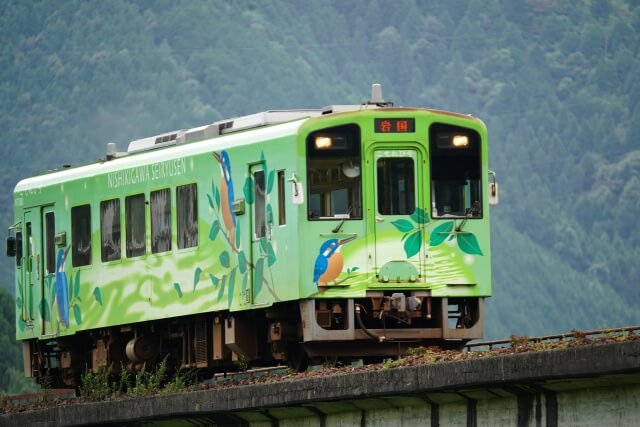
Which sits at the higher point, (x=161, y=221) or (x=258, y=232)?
(x=161, y=221)

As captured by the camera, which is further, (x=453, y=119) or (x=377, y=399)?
(x=453, y=119)

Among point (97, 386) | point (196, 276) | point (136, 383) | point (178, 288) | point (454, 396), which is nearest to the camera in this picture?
point (454, 396)

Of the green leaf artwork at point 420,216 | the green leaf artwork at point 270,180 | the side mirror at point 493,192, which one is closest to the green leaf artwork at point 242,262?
the green leaf artwork at point 270,180

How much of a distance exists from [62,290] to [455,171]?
7.77 m

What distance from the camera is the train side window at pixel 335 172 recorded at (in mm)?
21812

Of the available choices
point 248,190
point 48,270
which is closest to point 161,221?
point 248,190

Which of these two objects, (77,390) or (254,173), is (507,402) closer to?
(254,173)

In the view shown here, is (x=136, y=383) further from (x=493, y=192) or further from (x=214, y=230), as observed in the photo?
(x=493, y=192)

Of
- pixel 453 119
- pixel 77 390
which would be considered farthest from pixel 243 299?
pixel 77 390

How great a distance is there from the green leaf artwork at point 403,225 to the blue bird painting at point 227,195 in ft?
7.63

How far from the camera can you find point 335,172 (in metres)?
22.0

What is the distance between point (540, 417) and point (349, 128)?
312 inches

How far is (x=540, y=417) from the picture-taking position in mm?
14617

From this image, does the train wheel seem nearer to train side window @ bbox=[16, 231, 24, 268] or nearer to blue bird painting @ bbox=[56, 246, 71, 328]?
blue bird painting @ bbox=[56, 246, 71, 328]
